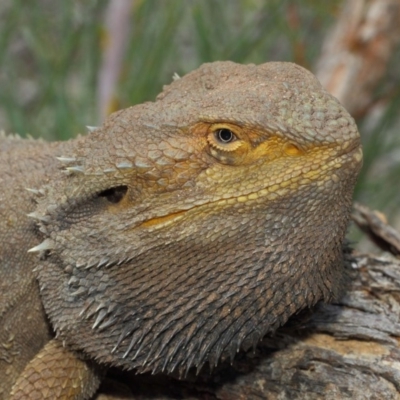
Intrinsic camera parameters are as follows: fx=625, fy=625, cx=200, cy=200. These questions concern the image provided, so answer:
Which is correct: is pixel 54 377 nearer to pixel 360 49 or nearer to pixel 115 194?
pixel 115 194

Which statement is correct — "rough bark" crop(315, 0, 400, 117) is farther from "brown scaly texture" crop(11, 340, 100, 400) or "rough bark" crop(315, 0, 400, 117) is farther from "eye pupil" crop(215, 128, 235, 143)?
"brown scaly texture" crop(11, 340, 100, 400)

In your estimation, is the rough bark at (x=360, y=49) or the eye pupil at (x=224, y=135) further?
the rough bark at (x=360, y=49)

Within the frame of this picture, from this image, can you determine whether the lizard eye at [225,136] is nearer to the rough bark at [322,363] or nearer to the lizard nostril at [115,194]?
the lizard nostril at [115,194]

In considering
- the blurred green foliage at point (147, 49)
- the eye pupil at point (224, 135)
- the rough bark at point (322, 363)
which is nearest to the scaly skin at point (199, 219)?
the eye pupil at point (224, 135)

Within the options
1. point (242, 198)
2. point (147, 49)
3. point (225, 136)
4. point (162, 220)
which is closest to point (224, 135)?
point (225, 136)

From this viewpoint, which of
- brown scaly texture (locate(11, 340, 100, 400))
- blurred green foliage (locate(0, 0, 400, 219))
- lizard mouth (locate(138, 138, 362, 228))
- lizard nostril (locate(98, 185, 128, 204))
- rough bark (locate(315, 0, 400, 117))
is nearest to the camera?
lizard mouth (locate(138, 138, 362, 228))

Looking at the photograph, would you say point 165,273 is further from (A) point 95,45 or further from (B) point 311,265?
(A) point 95,45

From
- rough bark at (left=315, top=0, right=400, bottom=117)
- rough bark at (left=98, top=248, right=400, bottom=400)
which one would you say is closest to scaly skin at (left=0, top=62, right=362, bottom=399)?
rough bark at (left=98, top=248, right=400, bottom=400)

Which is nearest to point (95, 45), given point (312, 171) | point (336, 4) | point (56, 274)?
point (336, 4)
